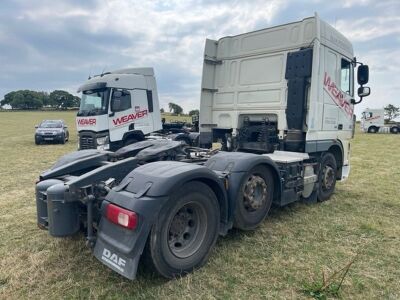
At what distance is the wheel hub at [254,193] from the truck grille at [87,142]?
774 cm

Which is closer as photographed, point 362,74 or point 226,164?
point 226,164

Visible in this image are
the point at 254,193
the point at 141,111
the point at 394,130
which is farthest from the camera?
the point at 394,130

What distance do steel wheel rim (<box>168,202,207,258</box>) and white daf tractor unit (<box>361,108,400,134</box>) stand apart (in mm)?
37502

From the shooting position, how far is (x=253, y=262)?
11.3 ft

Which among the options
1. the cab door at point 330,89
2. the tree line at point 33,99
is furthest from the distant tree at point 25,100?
the cab door at point 330,89

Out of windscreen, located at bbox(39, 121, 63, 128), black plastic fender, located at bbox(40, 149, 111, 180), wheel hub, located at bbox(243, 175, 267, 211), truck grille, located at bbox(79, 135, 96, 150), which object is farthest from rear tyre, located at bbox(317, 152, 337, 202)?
windscreen, located at bbox(39, 121, 63, 128)

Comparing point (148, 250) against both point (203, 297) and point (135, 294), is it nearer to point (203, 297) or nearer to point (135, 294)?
point (135, 294)

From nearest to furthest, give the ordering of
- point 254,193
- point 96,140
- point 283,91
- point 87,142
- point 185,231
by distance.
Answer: point 185,231 < point 254,193 < point 283,91 < point 96,140 < point 87,142

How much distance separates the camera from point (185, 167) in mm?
3113

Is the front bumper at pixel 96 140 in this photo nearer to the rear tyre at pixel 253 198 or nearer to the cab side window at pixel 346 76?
the cab side window at pixel 346 76

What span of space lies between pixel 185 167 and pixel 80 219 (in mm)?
1189

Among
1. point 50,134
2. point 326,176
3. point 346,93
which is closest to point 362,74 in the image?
point 346,93

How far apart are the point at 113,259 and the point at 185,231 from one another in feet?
2.55

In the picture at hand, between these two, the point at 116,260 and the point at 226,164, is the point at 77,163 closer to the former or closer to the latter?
the point at 116,260
